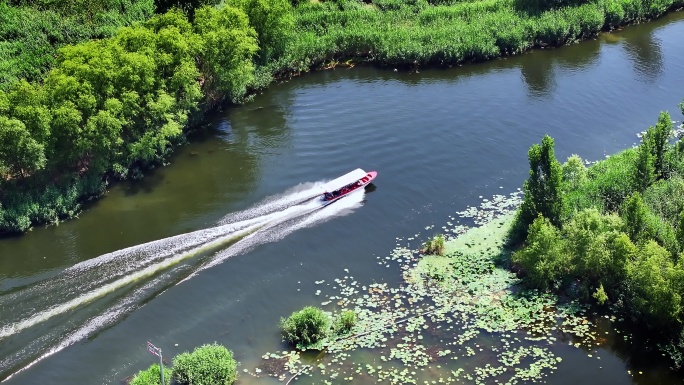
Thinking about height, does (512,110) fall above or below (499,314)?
above

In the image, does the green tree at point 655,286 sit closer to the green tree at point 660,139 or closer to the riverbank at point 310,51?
the green tree at point 660,139

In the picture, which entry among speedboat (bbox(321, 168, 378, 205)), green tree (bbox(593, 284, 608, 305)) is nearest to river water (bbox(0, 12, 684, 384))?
speedboat (bbox(321, 168, 378, 205))

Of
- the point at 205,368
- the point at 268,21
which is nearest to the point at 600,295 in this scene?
the point at 205,368

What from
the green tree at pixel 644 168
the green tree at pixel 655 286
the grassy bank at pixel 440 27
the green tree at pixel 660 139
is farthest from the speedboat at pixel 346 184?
the grassy bank at pixel 440 27

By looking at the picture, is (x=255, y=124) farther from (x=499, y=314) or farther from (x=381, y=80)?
(x=499, y=314)

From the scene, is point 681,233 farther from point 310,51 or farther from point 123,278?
point 310,51

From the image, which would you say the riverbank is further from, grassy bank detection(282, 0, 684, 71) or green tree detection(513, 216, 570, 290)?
green tree detection(513, 216, 570, 290)


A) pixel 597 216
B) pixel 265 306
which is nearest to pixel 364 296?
pixel 265 306
